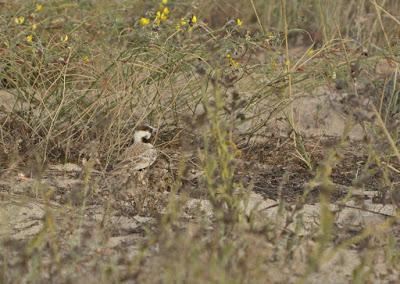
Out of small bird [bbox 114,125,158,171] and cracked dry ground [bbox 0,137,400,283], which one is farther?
small bird [bbox 114,125,158,171]

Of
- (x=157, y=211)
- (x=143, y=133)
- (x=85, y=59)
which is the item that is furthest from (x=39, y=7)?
(x=157, y=211)

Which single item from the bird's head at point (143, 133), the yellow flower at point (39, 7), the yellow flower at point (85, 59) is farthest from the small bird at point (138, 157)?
the yellow flower at point (39, 7)

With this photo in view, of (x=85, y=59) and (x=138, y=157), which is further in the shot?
(x=85, y=59)

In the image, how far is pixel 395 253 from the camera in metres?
3.15

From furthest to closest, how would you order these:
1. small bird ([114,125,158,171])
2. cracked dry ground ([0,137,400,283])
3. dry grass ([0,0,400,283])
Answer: small bird ([114,125,158,171]) → cracked dry ground ([0,137,400,283]) → dry grass ([0,0,400,283])

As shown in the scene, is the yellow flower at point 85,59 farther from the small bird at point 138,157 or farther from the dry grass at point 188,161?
the small bird at point 138,157

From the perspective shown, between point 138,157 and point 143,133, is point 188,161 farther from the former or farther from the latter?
point 138,157

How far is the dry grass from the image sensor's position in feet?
9.46

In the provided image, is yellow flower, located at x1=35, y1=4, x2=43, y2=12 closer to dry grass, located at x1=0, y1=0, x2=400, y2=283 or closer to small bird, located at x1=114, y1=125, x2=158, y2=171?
dry grass, located at x1=0, y1=0, x2=400, y2=283

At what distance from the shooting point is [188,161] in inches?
173

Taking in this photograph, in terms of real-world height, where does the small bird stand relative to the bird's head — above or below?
below

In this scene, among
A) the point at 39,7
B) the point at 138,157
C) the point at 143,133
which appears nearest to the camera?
the point at 138,157

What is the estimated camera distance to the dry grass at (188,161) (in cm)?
288

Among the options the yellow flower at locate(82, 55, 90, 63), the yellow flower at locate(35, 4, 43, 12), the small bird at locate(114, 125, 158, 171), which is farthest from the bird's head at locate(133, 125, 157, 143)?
the yellow flower at locate(35, 4, 43, 12)
